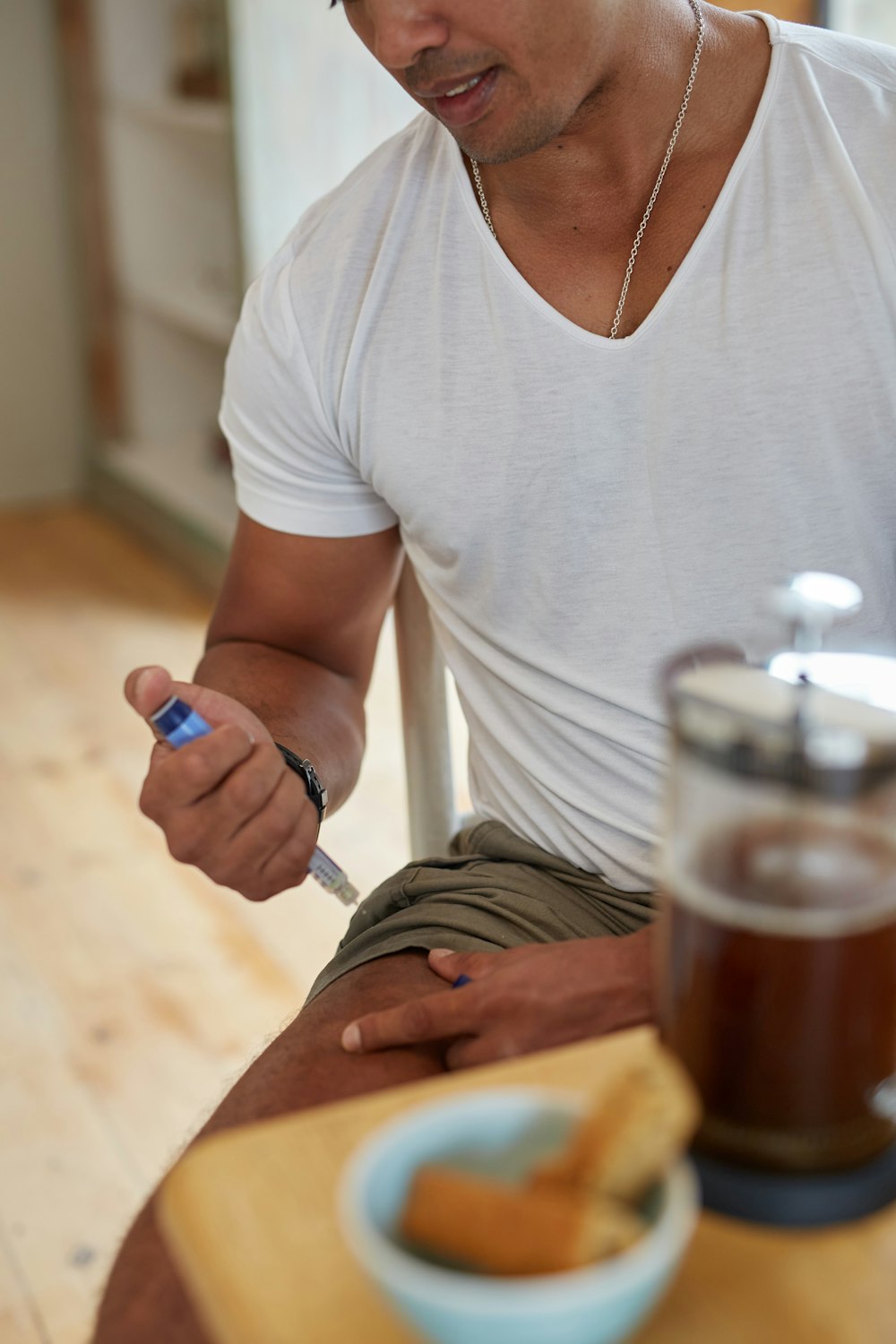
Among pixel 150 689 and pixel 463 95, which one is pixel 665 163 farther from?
pixel 150 689

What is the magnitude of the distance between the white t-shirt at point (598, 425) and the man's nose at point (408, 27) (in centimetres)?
14

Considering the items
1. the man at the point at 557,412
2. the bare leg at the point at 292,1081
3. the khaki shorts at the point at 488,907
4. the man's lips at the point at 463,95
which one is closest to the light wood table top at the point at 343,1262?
the bare leg at the point at 292,1081

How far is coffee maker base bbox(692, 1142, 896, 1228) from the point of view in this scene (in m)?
0.50

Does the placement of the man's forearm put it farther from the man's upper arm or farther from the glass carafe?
the glass carafe

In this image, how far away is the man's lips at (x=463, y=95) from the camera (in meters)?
0.97

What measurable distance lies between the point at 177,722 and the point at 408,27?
474 mm

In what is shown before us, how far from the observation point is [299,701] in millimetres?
1158

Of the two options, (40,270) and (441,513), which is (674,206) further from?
(40,270)

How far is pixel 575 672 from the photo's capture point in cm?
105

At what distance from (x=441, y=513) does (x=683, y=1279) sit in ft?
2.20

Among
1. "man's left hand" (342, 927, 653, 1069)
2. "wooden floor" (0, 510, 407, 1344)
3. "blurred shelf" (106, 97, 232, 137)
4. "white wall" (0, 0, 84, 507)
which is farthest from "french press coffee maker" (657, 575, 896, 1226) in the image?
"white wall" (0, 0, 84, 507)

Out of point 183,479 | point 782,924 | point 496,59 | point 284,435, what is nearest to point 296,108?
point 183,479

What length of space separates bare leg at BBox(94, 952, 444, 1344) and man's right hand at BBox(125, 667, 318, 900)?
0.10 meters

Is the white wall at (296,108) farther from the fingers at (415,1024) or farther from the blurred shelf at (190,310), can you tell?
the fingers at (415,1024)
